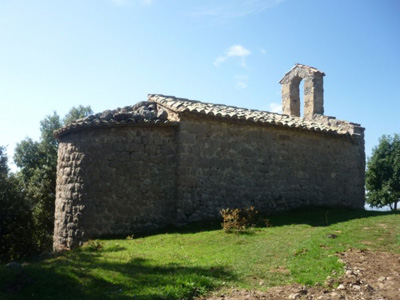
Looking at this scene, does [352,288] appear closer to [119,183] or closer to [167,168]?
[167,168]

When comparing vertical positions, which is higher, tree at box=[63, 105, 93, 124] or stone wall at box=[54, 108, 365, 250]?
tree at box=[63, 105, 93, 124]

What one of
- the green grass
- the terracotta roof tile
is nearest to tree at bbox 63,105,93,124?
the terracotta roof tile

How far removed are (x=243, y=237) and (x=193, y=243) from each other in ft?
4.42

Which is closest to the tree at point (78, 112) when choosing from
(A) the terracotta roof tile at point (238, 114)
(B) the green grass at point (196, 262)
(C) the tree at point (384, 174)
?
(A) the terracotta roof tile at point (238, 114)

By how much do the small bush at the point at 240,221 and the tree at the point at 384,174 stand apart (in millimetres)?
20746

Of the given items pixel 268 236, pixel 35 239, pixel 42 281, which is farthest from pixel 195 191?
pixel 35 239

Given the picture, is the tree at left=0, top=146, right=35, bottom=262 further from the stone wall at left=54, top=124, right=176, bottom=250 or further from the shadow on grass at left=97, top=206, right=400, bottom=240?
the shadow on grass at left=97, top=206, right=400, bottom=240

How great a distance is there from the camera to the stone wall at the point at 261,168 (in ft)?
40.5

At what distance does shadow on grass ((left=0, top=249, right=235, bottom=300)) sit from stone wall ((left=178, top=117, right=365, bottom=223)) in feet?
15.4

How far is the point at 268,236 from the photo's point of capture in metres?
10.1

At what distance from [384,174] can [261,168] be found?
20666 millimetres

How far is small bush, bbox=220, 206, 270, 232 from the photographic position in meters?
10.8

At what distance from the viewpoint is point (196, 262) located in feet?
25.8

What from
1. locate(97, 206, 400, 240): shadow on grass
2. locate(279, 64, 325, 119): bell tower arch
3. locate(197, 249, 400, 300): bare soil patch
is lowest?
locate(197, 249, 400, 300): bare soil patch
